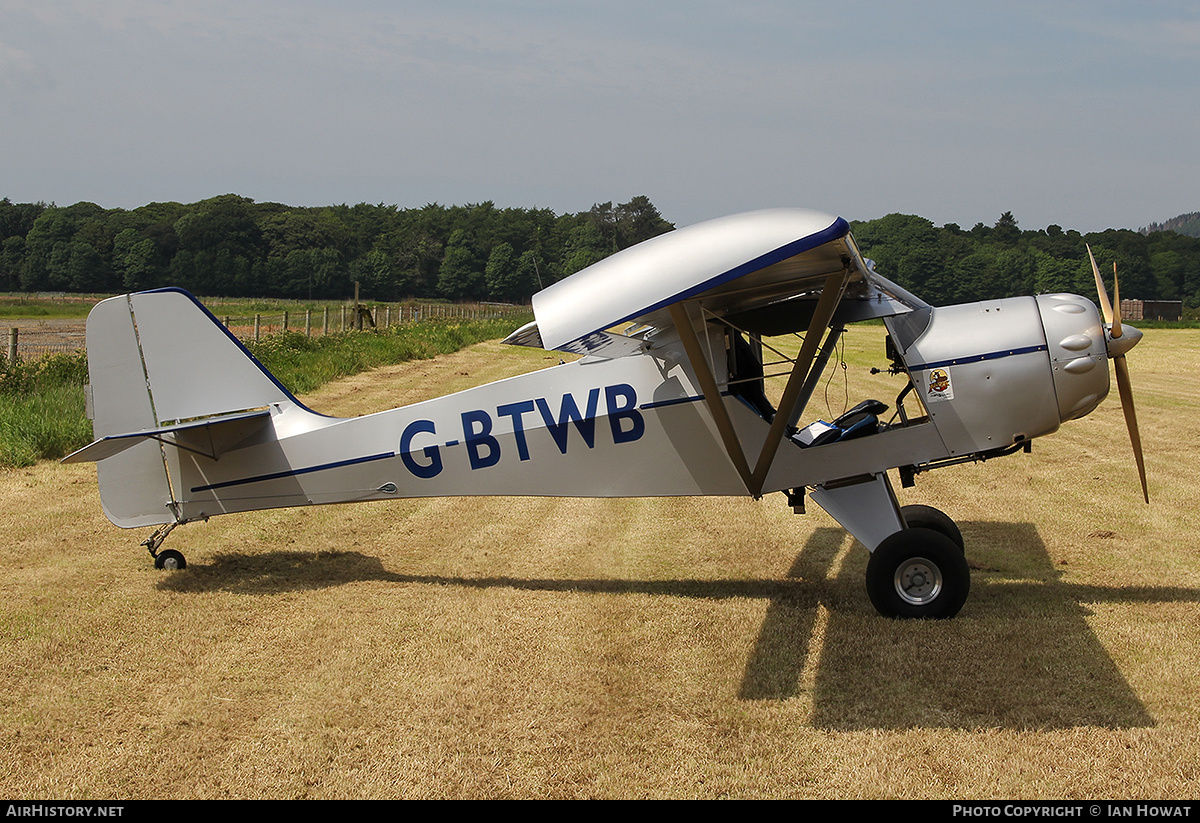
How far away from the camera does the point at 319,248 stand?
106812 millimetres

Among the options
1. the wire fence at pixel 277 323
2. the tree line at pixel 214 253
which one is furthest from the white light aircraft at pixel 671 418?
the tree line at pixel 214 253

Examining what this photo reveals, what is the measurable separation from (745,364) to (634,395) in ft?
2.70

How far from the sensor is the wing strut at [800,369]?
567 cm

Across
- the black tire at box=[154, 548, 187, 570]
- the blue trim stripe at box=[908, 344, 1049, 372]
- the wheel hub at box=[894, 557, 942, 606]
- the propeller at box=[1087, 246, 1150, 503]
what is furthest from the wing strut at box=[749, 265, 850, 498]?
the black tire at box=[154, 548, 187, 570]

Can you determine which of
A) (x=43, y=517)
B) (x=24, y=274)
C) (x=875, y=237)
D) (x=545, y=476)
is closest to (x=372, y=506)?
(x=43, y=517)

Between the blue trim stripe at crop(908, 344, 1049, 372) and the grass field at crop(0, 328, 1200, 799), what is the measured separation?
5.45 feet

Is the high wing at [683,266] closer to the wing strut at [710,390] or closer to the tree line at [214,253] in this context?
the wing strut at [710,390]

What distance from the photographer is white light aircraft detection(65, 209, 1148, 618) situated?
20.7 feet

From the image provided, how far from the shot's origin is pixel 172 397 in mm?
7172

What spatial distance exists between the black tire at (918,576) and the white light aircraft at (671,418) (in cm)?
1

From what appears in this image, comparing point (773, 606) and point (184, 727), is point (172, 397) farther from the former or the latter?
point (773, 606)

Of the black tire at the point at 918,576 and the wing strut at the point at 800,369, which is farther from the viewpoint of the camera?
the black tire at the point at 918,576

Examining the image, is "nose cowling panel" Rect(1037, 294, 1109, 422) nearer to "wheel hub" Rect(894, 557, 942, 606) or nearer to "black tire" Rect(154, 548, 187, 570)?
"wheel hub" Rect(894, 557, 942, 606)

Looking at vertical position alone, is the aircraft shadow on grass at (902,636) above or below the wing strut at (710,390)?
below
